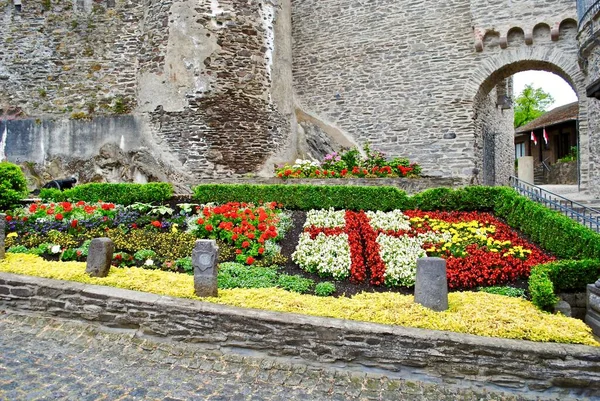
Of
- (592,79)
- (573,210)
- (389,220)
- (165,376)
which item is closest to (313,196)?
(389,220)

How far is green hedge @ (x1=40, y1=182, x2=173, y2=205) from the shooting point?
36.9ft

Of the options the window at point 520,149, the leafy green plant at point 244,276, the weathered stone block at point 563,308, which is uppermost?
the window at point 520,149

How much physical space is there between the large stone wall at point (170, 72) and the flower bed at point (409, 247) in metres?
5.56

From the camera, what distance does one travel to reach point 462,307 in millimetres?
5461

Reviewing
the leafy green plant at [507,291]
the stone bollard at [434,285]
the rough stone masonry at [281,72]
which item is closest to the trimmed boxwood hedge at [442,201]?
the leafy green plant at [507,291]

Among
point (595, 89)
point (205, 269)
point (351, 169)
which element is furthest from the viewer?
point (351, 169)

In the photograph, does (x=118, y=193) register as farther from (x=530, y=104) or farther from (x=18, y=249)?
(x=530, y=104)

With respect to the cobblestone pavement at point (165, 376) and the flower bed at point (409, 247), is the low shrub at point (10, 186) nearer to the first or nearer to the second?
the cobblestone pavement at point (165, 376)

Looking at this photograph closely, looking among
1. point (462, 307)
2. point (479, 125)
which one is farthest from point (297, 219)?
point (479, 125)

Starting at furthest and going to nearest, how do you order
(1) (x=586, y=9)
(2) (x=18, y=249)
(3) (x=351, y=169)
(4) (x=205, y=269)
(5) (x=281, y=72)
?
(5) (x=281, y=72) < (3) (x=351, y=169) < (1) (x=586, y=9) < (2) (x=18, y=249) < (4) (x=205, y=269)

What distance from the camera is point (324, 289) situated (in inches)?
248

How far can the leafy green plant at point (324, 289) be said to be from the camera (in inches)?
245

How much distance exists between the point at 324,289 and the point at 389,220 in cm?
360

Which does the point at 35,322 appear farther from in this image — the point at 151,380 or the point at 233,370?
the point at 233,370
